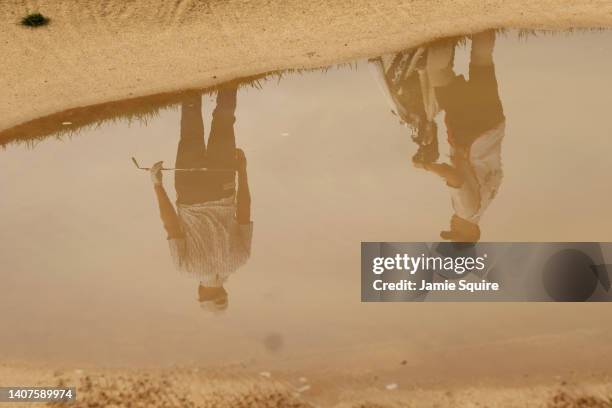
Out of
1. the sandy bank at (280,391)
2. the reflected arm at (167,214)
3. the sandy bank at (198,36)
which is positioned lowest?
the sandy bank at (280,391)

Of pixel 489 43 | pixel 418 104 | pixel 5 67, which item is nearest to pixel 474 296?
pixel 418 104

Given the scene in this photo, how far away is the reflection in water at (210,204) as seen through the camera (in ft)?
16.3

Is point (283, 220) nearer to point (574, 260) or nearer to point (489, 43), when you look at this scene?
point (574, 260)

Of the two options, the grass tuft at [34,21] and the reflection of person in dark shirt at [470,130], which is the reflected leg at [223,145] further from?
the grass tuft at [34,21]

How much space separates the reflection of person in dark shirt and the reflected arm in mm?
2079

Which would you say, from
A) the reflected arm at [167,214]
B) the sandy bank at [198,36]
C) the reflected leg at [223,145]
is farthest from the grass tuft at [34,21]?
the reflected arm at [167,214]

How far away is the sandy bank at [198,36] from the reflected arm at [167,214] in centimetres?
136

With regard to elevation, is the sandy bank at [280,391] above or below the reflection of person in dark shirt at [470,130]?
below

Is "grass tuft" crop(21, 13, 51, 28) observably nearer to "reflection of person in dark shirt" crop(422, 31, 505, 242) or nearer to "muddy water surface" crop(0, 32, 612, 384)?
"muddy water surface" crop(0, 32, 612, 384)

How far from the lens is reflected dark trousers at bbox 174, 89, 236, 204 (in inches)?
229

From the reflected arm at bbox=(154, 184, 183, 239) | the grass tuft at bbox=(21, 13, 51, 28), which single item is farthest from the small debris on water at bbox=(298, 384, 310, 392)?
the grass tuft at bbox=(21, 13, 51, 28)

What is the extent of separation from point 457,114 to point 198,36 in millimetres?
2862

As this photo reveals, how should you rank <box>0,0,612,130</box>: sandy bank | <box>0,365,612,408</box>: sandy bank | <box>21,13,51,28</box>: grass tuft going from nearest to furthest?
<box>0,365,612,408</box>: sandy bank
<box>0,0,612,130</box>: sandy bank
<box>21,13,51,28</box>: grass tuft

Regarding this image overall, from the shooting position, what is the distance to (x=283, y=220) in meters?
5.62
